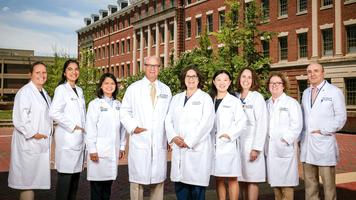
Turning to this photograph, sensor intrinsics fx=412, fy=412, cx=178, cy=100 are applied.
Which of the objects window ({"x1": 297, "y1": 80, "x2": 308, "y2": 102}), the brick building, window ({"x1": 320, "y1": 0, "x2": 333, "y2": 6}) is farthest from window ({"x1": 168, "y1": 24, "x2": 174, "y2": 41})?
window ({"x1": 320, "y1": 0, "x2": 333, "y2": 6})

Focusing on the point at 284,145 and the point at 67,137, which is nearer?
the point at 67,137

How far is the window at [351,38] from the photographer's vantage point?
86.3ft

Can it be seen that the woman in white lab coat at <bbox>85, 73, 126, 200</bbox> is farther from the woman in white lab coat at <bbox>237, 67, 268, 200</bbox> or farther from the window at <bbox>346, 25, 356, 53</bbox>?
the window at <bbox>346, 25, 356, 53</bbox>

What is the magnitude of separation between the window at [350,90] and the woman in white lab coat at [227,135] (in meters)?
22.7

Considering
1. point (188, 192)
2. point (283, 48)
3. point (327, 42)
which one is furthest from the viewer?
point (283, 48)

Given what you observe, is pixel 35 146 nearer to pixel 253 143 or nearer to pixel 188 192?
pixel 188 192

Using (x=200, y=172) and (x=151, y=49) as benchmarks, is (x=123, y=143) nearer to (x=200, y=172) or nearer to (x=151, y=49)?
(x=200, y=172)

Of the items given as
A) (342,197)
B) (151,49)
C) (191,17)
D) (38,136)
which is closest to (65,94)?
(38,136)

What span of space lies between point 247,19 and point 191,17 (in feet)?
53.9

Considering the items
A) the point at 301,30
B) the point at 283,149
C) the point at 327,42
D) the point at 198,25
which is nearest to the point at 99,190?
the point at 283,149

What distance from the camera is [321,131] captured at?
6.28m

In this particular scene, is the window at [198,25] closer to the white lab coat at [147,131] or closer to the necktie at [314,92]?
the necktie at [314,92]

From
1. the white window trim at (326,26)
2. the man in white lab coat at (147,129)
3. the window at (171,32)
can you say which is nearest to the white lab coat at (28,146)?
the man in white lab coat at (147,129)

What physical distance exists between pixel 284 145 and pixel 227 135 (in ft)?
3.31
